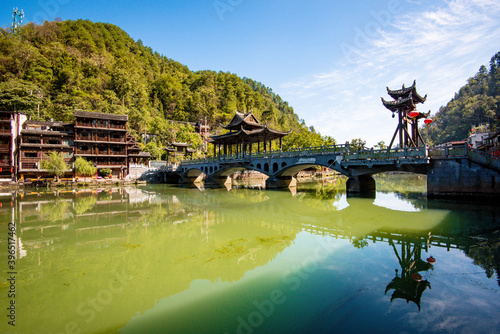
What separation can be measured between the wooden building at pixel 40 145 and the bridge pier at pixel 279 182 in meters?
31.6

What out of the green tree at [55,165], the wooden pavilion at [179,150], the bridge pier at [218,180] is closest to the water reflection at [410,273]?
the bridge pier at [218,180]

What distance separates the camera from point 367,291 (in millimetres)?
5305

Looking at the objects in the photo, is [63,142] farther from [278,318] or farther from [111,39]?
[111,39]

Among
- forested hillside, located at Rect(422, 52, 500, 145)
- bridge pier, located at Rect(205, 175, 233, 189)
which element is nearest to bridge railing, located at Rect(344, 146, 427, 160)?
bridge pier, located at Rect(205, 175, 233, 189)

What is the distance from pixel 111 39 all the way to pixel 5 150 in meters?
67.8

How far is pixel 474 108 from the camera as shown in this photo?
6688cm

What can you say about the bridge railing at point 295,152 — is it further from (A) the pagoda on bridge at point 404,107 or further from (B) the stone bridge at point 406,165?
(A) the pagoda on bridge at point 404,107

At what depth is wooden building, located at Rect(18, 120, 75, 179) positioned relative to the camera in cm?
3541

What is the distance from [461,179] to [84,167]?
4481 centimetres

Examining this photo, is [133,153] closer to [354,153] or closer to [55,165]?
[55,165]

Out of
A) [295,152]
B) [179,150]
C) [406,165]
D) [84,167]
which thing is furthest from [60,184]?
[406,165]

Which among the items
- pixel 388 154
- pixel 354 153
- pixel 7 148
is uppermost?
pixel 7 148

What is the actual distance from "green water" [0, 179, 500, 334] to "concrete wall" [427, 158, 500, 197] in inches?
183

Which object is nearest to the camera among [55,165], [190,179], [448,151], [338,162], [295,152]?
[448,151]
